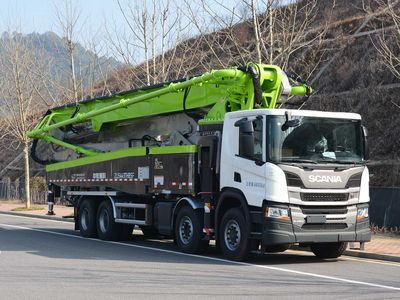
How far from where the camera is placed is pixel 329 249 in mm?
13477

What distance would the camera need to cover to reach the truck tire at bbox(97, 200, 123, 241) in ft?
56.4

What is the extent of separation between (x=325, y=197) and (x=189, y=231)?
3.20 m

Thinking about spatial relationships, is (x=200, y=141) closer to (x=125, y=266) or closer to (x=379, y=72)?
Result: (x=125, y=266)

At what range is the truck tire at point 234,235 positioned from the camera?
12305 millimetres

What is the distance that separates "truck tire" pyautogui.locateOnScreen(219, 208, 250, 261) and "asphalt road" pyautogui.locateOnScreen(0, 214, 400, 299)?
0.80ft

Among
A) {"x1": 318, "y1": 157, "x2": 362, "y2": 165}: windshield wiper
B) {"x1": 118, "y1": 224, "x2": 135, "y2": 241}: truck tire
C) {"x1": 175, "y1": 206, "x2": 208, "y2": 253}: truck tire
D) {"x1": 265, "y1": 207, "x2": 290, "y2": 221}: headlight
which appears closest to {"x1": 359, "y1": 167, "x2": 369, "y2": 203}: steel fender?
{"x1": 318, "y1": 157, "x2": 362, "y2": 165}: windshield wiper

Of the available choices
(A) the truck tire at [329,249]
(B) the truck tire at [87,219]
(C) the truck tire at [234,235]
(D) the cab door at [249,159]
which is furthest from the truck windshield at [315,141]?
(B) the truck tire at [87,219]

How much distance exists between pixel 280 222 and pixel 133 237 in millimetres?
7620

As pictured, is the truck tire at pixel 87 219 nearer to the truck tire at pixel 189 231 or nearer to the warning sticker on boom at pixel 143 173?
the warning sticker on boom at pixel 143 173

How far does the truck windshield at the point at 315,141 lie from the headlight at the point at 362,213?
0.90 metres

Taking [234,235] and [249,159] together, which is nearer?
[249,159]

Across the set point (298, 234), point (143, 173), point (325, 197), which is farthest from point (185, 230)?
point (325, 197)

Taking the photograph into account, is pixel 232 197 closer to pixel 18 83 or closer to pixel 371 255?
pixel 371 255

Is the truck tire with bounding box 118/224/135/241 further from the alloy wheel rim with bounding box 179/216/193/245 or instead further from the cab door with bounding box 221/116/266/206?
the cab door with bounding box 221/116/266/206
